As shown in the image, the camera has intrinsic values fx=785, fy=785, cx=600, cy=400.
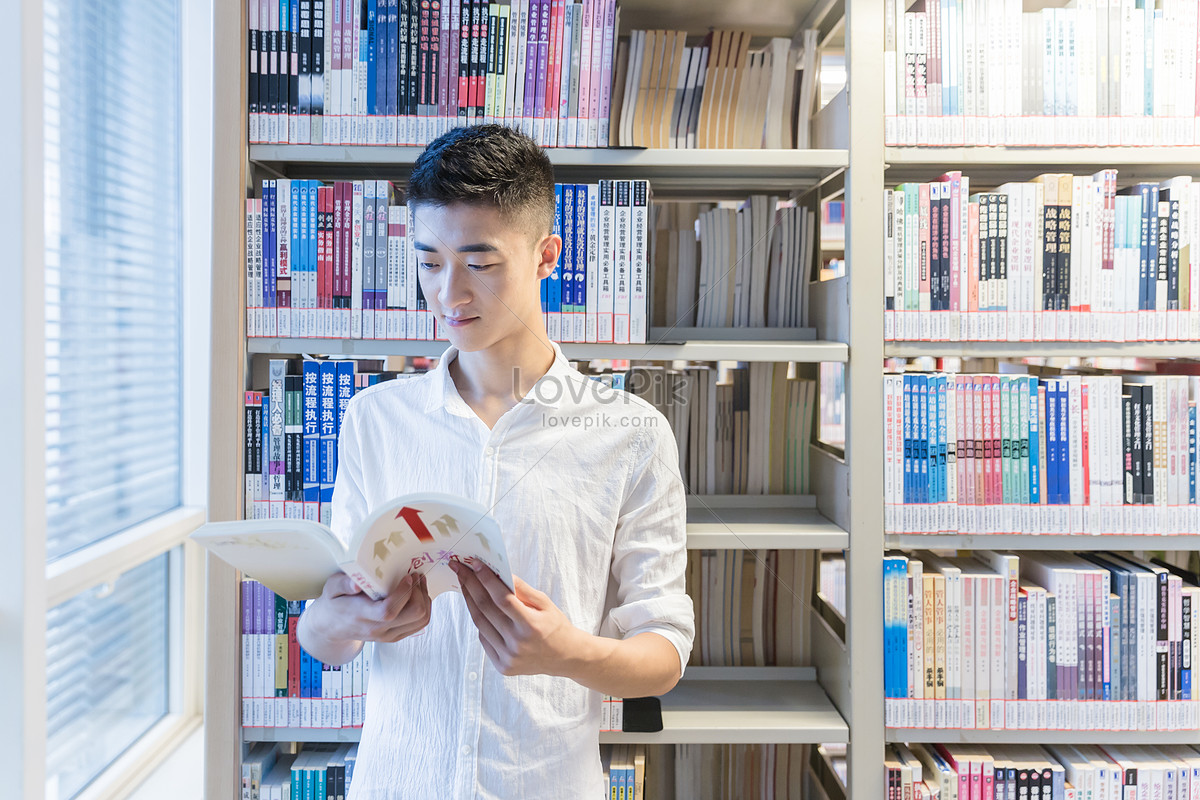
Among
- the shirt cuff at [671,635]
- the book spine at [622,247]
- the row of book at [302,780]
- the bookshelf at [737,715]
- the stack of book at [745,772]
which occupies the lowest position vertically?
the stack of book at [745,772]

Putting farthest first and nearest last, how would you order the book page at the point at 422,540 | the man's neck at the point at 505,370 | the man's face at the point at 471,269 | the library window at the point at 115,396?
the library window at the point at 115,396, the man's neck at the point at 505,370, the man's face at the point at 471,269, the book page at the point at 422,540

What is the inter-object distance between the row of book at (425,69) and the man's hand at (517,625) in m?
0.94

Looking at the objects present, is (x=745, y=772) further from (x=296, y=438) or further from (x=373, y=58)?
(x=373, y=58)

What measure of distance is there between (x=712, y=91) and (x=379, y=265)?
79 centimetres

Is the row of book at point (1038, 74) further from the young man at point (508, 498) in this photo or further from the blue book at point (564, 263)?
the young man at point (508, 498)

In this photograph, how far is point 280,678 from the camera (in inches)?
60.4

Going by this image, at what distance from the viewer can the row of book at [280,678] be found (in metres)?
1.53

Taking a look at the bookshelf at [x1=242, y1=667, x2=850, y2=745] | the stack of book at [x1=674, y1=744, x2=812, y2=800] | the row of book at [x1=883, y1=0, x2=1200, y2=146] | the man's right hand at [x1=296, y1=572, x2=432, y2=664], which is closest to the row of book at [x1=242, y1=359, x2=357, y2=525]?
the bookshelf at [x1=242, y1=667, x2=850, y2=745]

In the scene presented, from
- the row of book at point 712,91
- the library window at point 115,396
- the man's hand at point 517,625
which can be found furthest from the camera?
the library window at point 115,396

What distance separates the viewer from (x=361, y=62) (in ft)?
4.96

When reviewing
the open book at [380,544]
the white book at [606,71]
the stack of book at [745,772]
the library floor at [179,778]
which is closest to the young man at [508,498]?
the open book at [380,544]

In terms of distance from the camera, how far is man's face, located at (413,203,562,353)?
108cm

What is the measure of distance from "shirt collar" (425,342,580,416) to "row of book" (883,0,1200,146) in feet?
2.78

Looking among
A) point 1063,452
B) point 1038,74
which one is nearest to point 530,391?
point 1063,452
